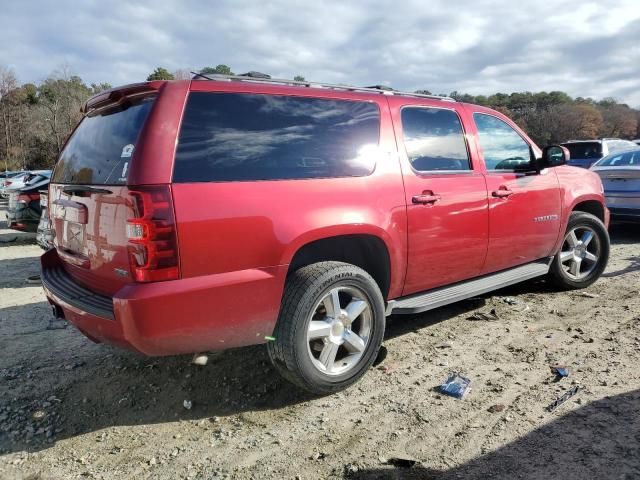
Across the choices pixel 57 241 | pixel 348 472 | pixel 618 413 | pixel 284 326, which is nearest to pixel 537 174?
pixel 618 413

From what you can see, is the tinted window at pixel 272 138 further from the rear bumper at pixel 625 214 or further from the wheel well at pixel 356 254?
the rear bumper at pixel 625 214

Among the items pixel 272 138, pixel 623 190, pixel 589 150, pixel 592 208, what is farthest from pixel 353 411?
pixel 589 150

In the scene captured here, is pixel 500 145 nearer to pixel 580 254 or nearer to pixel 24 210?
pixel 580 254

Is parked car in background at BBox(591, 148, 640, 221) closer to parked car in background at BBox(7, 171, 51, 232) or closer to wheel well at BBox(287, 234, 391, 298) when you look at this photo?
wheel well at BBox(287, 234, 391, 298)

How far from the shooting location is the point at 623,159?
941 cm

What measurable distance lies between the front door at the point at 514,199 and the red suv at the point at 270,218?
46mm

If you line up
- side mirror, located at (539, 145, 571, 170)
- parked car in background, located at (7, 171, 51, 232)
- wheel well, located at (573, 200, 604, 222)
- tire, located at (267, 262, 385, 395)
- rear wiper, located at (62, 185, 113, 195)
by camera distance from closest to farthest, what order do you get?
rear wiper, located at (62, 185, 113, 195), tire, located at (267, 262, 385, 395), side mirror, located at (539, 145, 571, 170), wheel well, located at (573, 200, 604, 222), parked car in background, located at (7, 171, 51, 232)

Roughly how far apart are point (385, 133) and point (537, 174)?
6.43ft

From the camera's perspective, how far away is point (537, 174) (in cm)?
457

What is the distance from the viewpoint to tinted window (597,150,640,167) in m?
9.15

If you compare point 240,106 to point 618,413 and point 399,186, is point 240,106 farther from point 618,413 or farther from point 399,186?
point 618,413

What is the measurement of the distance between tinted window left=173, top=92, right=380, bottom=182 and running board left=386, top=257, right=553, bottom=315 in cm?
103

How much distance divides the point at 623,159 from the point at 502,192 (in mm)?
6969

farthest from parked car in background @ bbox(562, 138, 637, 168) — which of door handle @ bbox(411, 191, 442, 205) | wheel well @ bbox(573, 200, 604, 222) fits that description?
door handle @ bbox(411, 191, 442, 205)
